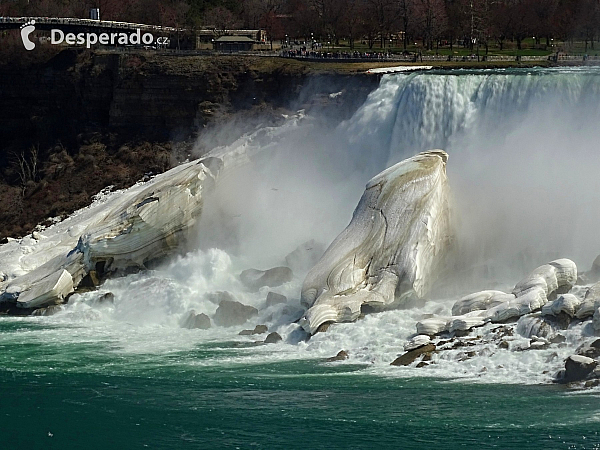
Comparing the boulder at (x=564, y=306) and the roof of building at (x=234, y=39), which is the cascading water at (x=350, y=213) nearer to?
the boulder at (x=564, y=306)

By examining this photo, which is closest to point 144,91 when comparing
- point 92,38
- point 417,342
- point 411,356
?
point 92,38

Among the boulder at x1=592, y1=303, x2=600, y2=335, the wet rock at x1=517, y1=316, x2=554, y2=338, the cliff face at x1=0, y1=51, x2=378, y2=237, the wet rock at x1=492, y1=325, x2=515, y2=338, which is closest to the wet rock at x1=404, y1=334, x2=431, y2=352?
the wet rock at x1=492, y1=325, x2=515, y2=338

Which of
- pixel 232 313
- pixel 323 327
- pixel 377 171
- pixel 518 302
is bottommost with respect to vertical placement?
pixel 323 327

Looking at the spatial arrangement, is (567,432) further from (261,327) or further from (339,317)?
(261,327)

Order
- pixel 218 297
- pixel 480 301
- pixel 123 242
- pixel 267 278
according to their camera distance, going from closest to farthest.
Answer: pixel 480 301 → pixel 218 297 → pixel 267 278 → pixel 123 242

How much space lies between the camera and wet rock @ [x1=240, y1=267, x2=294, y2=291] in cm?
4334

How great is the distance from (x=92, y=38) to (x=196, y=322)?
40.3 metres

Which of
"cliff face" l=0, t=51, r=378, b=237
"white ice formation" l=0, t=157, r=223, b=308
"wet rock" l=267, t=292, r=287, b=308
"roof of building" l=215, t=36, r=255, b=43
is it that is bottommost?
"wet rock" l=267, t=292, r=287, b=308

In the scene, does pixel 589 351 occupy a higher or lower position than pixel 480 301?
lower

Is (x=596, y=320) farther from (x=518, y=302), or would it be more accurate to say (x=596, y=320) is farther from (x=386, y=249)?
(x=386, y=249)

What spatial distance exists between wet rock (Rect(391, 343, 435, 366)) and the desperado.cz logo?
4389 cm

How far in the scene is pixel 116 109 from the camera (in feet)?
212

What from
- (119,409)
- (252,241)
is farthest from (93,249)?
(119,409)

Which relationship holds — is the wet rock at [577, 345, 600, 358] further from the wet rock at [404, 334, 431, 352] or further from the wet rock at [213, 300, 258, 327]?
the wet rock at [213, 300, 258, 327]
